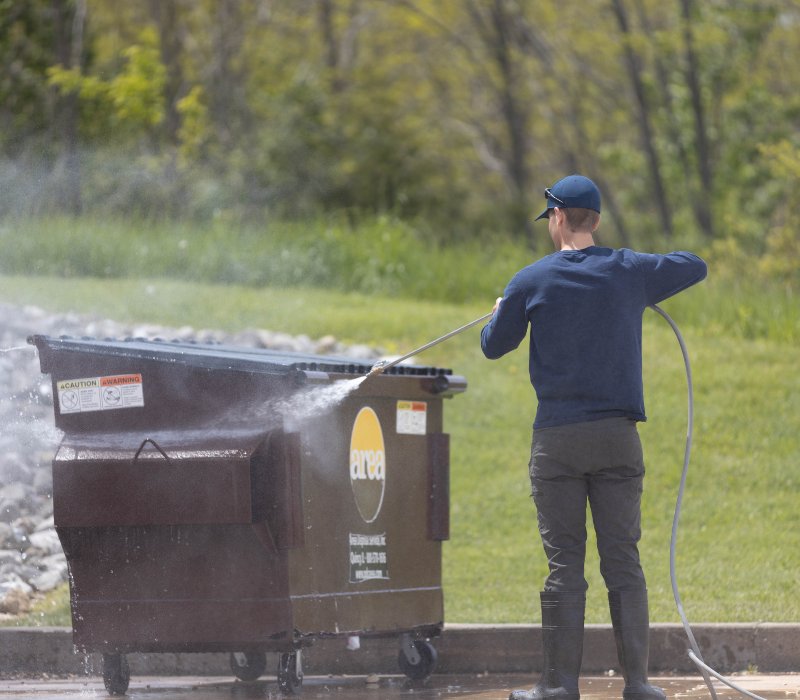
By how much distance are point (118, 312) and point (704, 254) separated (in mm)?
10067

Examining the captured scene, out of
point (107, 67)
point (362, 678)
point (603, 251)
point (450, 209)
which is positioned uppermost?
point (107, 67)

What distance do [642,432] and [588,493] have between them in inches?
248

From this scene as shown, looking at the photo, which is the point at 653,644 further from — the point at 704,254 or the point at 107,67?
the point at 107,67

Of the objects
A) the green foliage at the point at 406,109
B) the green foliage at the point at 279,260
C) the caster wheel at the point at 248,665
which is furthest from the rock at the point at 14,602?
the green foliage at the point at 406,109

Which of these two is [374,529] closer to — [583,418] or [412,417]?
[412,417]

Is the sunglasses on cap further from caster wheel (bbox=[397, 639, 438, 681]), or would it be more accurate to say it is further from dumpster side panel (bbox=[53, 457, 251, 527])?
caster wheel (bbox=[397, 639, 438, 681])

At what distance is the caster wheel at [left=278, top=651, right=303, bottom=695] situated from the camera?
622 cm

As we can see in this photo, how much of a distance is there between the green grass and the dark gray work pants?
7.59ft

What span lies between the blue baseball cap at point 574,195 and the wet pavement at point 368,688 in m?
1.87

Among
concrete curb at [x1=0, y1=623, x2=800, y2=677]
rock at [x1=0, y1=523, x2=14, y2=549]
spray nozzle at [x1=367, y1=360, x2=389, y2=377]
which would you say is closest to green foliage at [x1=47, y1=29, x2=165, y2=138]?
rock at [x1=0, y1=523, x2=14, y2=549]

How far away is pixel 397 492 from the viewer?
665cm

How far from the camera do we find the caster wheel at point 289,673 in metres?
6.22

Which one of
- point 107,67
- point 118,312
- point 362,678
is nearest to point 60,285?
point 118,312

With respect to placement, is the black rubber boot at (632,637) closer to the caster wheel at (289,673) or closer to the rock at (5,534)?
the caster wheel at (289,673)
